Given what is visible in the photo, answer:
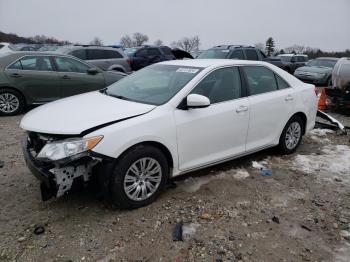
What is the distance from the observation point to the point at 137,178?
11.8 feet

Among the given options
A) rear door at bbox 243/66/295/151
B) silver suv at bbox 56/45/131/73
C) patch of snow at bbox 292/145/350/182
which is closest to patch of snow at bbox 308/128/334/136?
patch of snow at bbox 292/145/350/182

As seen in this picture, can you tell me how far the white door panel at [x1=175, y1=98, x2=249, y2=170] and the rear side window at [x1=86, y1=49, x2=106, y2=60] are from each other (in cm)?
864

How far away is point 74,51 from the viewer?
1149 cm

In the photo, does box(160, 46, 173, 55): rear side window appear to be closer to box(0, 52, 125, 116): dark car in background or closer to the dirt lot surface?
box(0, 52, 125, 116): dark car in background

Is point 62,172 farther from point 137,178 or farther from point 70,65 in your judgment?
point 70,65

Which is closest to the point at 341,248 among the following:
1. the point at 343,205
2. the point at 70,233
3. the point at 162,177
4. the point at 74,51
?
the point at 343,205

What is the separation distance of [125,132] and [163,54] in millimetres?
13782

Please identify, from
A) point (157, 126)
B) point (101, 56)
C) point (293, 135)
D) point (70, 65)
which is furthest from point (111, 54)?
point (157, 126)

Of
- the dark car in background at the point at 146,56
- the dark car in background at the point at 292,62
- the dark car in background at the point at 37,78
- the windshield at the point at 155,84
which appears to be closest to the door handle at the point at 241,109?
the windshield at the point at 155,84

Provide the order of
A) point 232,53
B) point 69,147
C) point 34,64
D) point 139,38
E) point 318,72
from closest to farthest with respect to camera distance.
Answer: point 69,147 < point 34,64 < point 232,53 < point 318,72 < point 139,38

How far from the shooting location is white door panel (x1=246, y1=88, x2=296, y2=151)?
15.3 feet

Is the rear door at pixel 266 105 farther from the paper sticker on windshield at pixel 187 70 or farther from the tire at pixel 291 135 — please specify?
the paper sticker on windshield at pixel 187 70

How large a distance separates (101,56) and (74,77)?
3.85m

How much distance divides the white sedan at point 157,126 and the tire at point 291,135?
3 centimetres
